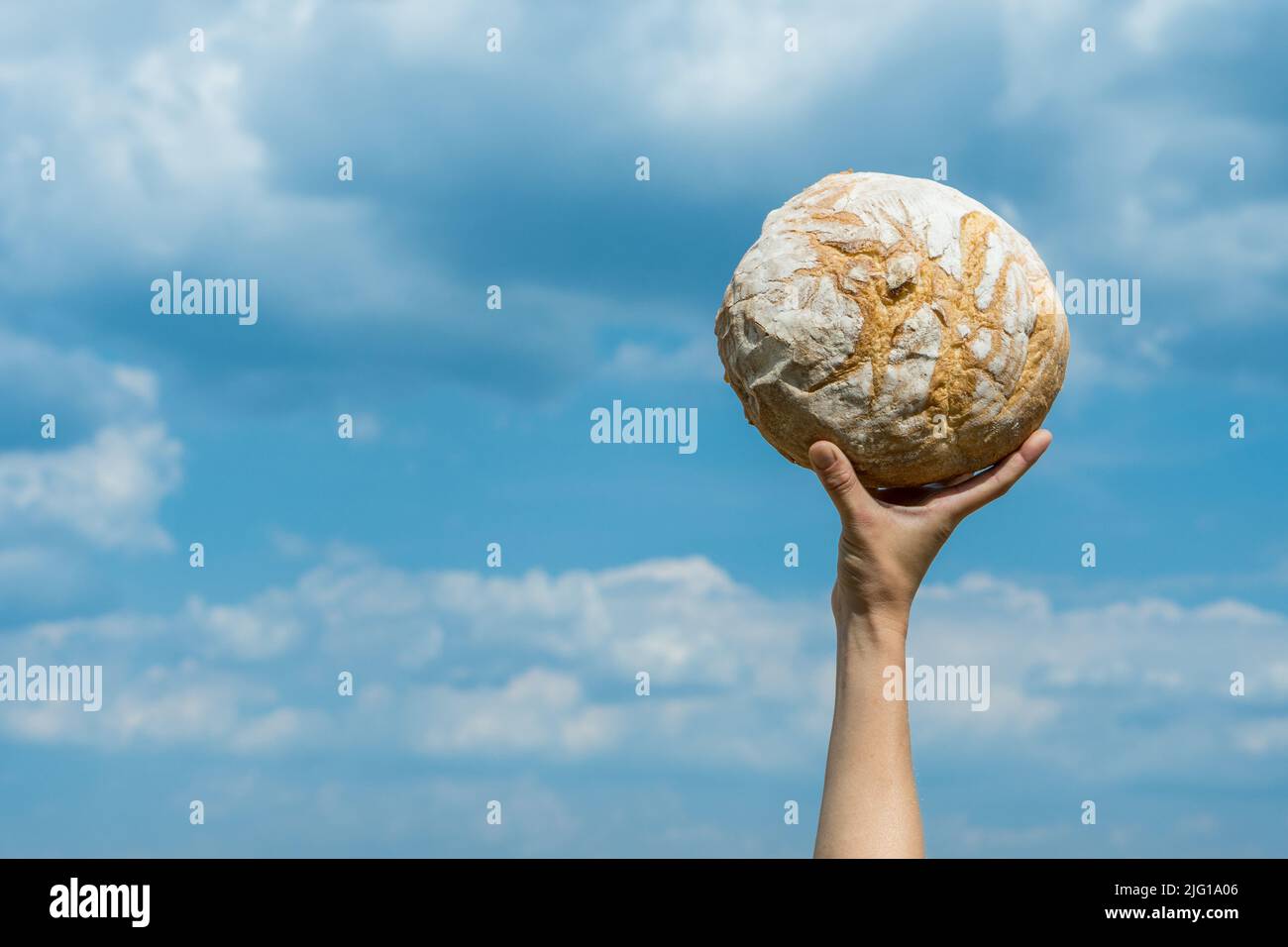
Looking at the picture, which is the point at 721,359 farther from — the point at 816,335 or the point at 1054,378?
the point at 1054,378

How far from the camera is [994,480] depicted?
529 cm

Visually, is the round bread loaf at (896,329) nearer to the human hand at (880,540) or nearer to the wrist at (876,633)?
the human hand at (880,540)

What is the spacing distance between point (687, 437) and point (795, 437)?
2393mm

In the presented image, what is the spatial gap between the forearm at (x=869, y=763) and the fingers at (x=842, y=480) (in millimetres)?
455

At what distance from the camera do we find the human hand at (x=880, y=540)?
486 cm

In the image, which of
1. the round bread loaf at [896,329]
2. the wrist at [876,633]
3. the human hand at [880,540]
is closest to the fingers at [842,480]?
the human hand at [880,540]

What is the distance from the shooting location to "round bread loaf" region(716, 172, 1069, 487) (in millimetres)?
4906

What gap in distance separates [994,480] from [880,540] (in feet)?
2.43

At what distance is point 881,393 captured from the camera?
4.92 meters

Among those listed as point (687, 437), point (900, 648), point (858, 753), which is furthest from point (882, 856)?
point (687, 437)

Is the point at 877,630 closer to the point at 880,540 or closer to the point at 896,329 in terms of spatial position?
the point at 880,540

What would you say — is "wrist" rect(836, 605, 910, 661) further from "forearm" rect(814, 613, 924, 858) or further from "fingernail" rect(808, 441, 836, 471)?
"fingernail" rect(808, 441, 836, 471)

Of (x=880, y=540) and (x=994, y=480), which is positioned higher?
(x=994, y=480)

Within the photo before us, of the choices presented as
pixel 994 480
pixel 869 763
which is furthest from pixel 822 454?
pixel 869 763
